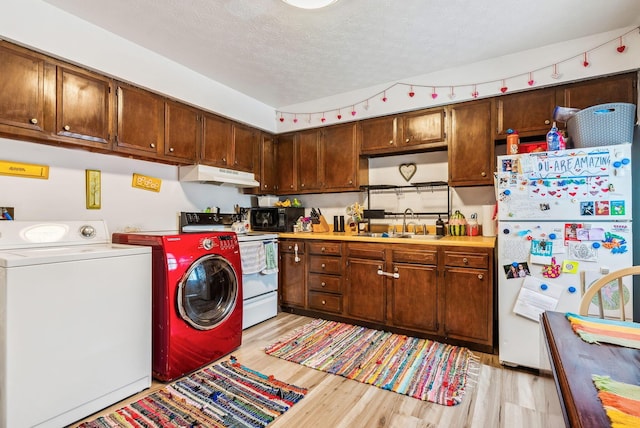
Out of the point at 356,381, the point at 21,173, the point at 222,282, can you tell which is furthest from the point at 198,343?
the point at 21,173

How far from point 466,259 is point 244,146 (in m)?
2.68

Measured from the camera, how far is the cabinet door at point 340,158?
3.64 meters

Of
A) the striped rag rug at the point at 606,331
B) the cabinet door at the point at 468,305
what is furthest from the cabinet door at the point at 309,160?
the striped rag rug at the point at 606,331

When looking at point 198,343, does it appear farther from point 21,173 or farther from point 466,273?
point 466,273

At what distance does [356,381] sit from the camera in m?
2.17

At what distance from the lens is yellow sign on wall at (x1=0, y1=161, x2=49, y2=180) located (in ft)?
7.09

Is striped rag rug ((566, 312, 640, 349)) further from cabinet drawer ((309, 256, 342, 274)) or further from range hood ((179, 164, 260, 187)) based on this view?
range hood ((179, 164, 260, 187))

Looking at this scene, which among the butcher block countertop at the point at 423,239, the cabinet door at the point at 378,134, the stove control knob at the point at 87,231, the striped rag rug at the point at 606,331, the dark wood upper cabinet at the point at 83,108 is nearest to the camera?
the striped rag rug at the point at 606,331

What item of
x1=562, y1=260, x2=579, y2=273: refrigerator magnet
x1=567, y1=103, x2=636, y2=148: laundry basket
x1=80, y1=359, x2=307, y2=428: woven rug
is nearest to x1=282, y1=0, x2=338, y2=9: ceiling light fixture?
x1=567, y1=103, x2=636, y2=148: laundry basket

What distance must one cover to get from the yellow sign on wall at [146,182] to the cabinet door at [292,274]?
1.42 metres

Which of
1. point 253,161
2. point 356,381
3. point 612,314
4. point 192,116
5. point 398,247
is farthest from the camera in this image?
point 253,161

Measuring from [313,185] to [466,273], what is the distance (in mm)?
2026

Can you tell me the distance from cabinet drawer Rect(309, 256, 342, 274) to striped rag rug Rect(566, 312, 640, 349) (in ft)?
7.57

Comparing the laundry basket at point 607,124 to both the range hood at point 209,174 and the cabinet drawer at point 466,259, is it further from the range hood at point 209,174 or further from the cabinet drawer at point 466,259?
the range hood at point 209,174
